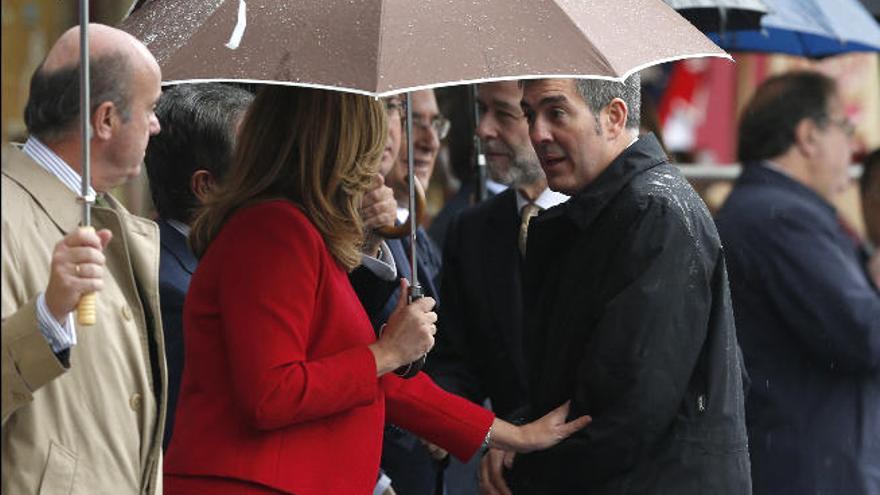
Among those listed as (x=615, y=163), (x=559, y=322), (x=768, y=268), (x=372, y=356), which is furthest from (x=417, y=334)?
(x=768, y=268)

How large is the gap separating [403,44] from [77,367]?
3.32ft

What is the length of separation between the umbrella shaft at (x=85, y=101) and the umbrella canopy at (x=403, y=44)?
454mm

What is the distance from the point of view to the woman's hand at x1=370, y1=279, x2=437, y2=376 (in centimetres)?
444

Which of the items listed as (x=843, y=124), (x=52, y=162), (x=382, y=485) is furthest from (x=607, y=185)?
(x=843, y=124)

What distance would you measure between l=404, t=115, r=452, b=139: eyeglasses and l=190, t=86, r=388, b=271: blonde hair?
2.30 metres

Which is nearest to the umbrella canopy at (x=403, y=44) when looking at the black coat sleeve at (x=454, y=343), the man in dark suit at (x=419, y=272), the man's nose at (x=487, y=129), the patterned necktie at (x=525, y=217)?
the man in dark suit at (x=419, y=272)

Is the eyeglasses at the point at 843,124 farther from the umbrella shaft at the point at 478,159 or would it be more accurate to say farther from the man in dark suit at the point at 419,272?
the man in dark suit at the point at 419,272

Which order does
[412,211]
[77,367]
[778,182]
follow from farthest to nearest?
[778,182], [412,211], [77,367]

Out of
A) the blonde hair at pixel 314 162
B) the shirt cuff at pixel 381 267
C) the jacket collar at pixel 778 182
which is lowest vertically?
the jacket collar at pixel 778 182

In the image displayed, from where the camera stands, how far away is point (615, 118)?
16.0 feet

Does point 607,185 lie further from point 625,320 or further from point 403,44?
point 403,44

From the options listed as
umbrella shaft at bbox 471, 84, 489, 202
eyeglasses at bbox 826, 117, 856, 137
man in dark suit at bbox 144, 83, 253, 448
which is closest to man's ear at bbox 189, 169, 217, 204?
man in dark suit at bbox 144, 83, 253, 448

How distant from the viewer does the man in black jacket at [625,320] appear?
4547mm

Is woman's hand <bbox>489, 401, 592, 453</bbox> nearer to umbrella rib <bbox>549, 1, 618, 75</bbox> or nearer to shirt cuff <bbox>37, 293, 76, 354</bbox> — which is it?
umbrella rib <bbox>549, 1, 618, 75</bbox>
